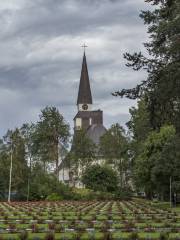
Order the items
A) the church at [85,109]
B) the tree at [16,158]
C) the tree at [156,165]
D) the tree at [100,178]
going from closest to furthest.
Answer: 1. the tree at [156,165]
2. the tree at [16,158]
3. the tree at [100,178]
4. the church at [85,109]

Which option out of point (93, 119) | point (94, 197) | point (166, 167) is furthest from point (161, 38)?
point (93, 119)

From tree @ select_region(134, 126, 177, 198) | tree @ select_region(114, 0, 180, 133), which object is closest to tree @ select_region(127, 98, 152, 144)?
tree @ select_region(134, 126, 177, 198)

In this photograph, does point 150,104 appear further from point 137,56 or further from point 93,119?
point 93,119

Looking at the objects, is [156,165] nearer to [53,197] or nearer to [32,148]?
[53,197]

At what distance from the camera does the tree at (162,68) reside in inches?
829

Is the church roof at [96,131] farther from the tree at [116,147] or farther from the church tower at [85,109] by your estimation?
the tree at [116,147]

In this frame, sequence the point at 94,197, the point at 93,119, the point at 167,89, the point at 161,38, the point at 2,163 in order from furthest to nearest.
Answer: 1. the point at 93,119
2. the point at 2,163
3. the point at 94,197
4. the point at 161,38
5. the point at 167,89

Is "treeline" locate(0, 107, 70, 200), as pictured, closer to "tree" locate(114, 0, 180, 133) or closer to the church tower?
the church tower

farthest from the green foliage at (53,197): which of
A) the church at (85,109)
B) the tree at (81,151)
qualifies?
the church at (85,109)

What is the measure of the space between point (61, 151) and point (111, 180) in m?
8.47

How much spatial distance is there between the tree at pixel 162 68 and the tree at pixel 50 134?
163ft

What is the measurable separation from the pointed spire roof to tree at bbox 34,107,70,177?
47.0m

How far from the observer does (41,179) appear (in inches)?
2537

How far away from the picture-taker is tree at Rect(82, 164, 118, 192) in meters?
74.1
